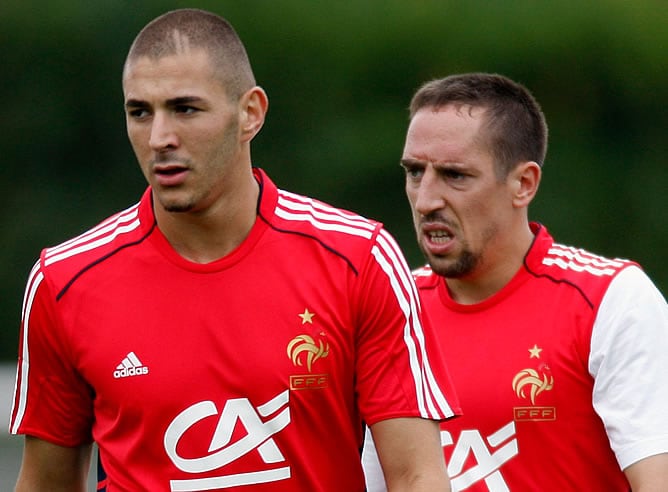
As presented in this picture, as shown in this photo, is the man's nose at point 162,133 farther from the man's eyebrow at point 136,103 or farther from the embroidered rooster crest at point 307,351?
the embroidered rooster crest at point 307,351

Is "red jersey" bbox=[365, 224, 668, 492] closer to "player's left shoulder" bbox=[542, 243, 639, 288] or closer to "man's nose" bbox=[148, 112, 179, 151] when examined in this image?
"player's left shoulder" bbox=[542, 243, 639, 288]

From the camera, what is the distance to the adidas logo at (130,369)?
4.66 metres

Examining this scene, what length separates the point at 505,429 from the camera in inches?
205

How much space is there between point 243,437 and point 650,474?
4.15 feet

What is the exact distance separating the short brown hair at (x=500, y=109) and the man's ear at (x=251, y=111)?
0.94m

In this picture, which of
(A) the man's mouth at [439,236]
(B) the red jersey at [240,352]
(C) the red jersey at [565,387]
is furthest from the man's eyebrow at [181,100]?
(C) the red jersey at [565,387]

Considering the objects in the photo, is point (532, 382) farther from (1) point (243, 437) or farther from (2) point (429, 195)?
(1) point (243, 437)

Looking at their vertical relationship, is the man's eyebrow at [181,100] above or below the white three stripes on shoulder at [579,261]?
above

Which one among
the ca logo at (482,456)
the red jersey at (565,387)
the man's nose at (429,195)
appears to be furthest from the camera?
the man's nose at (429,195)

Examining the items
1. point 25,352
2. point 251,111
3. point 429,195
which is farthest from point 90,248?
point 429,195

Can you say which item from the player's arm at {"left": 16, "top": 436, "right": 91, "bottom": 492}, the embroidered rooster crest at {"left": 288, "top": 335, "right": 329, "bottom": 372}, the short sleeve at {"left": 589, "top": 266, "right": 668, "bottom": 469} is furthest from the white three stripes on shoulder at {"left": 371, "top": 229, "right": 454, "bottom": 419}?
the player's arm at {"left": 16, "top": 436, "right": 91, "bottom": 492}

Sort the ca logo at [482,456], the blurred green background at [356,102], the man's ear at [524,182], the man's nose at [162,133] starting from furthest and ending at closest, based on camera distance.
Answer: the blurred green background at [356,102] → the man's ear at [524,182] → the ca logo at [482,456] → the man's nose at [162,133]

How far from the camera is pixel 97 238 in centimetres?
486

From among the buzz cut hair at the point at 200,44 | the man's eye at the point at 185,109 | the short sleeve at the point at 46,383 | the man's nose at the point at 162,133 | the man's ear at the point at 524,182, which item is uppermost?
the buzz cut hair at the point at 200,44
